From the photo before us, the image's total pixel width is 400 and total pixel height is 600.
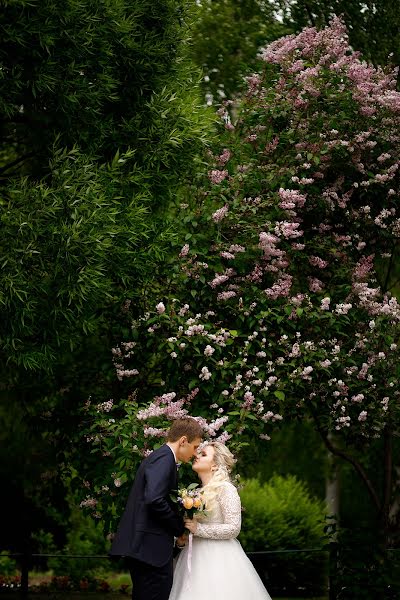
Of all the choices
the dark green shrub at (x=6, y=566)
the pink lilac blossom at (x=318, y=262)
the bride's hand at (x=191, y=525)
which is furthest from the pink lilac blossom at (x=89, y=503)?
the dark green shrub at (x=6, y=566)

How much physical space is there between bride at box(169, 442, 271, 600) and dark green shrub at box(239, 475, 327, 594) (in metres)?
7.43

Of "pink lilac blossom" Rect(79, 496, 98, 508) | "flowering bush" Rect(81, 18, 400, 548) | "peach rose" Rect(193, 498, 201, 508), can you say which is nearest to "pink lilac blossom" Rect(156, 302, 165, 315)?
"flowering bush" Rect(81, 18, 400, 548)

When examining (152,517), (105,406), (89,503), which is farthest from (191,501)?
(89,503)

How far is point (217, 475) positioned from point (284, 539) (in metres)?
8.56

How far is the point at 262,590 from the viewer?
7.57 m

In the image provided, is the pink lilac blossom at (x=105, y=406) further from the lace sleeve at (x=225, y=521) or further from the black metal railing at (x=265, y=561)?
the lace sleeve at (x=225, y=521)

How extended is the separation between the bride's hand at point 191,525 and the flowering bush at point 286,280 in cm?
163

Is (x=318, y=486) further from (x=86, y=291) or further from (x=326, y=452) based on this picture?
(x=86, y=291)

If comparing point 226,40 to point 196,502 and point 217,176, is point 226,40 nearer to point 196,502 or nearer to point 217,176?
point 217,176

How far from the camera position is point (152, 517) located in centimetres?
699

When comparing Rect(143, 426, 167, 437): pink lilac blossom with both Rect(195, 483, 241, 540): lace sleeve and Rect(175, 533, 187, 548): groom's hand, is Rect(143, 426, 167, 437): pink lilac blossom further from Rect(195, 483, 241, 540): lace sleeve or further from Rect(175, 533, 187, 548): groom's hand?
Rect(195, 483, 241, 540): lace sleeve

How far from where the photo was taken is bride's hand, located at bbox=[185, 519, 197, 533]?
7.32 metres

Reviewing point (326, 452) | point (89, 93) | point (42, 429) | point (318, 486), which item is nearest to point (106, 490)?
point (42, 429)

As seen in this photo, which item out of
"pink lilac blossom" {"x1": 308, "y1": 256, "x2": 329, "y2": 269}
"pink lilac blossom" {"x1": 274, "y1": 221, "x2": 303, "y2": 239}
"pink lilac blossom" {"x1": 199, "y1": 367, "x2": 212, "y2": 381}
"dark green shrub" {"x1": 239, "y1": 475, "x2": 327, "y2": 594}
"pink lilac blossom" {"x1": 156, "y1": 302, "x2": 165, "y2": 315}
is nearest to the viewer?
"pink lilac blossom" {"x1": 199, "y1": 367, "x2": 212, "y2": 381}
